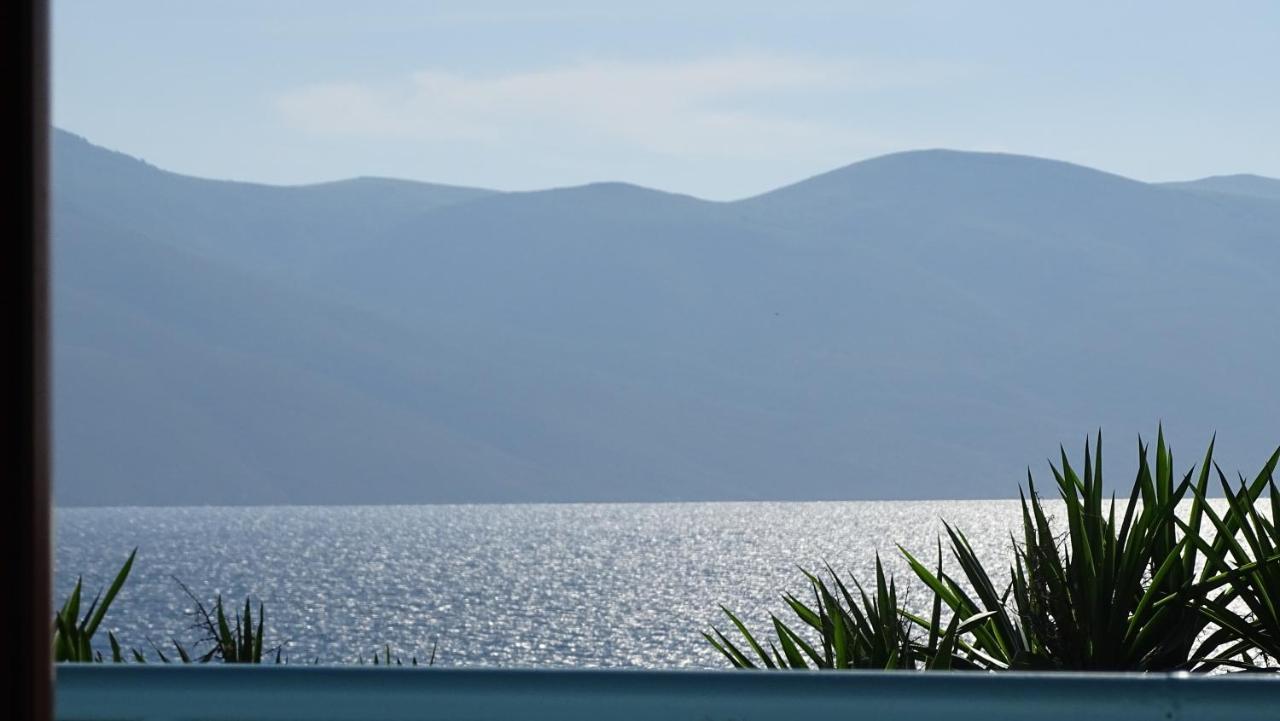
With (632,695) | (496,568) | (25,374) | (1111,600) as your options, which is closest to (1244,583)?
(1111,600)

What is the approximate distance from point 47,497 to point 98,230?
195881mm

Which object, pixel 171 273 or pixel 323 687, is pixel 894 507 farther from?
pixel 323 687

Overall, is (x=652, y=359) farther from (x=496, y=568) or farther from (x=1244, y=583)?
(x=1244, y=583)

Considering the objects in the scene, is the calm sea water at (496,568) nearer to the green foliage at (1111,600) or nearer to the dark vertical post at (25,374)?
the green foliage at (1111,600)

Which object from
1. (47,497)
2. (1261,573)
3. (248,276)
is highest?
(248,276)

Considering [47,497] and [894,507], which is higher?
[47,497]

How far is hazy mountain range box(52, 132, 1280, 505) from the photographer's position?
142 metres

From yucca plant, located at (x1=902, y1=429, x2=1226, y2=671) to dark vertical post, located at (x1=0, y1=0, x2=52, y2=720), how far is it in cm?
352

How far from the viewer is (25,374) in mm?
555

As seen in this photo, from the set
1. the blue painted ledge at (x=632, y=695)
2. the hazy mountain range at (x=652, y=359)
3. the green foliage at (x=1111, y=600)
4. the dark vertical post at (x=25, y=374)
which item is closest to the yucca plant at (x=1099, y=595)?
the green foliage at (x=1111, y=600)

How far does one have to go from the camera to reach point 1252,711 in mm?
1172

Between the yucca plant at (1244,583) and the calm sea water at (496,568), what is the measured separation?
0.93 metres

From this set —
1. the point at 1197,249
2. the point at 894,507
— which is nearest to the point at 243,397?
the point at 894,507

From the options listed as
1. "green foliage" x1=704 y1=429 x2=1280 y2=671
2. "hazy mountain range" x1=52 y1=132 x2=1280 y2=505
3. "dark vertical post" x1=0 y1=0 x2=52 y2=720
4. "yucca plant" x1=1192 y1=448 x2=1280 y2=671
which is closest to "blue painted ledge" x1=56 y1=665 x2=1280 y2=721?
"dark vertical post" x1=0 y1=0 x2=52 y2=720
